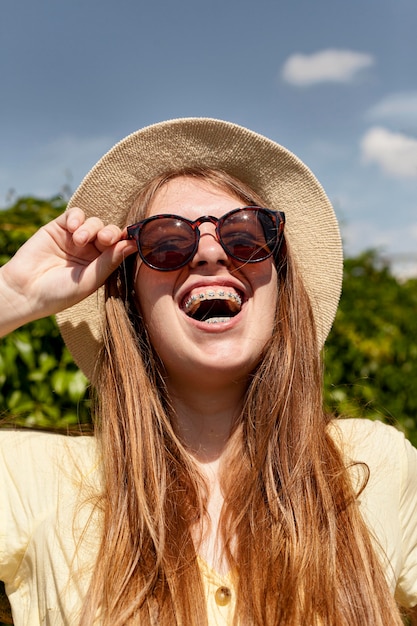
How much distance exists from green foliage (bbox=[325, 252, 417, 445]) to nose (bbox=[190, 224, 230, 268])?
189 cm

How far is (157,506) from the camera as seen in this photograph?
1.88 m

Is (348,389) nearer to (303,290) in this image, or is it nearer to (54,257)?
(303,290)

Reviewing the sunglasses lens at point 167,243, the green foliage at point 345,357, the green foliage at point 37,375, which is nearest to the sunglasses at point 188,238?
the sunglasses lens at point 167,243

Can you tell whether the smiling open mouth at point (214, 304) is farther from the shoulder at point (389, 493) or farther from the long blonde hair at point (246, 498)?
the shoulder at point (389, 493)

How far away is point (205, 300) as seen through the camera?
2.00 meters

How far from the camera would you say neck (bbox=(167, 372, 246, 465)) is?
2.12 m

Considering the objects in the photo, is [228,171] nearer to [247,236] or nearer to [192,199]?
[192,199]

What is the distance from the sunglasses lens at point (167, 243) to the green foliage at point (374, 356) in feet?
6.43

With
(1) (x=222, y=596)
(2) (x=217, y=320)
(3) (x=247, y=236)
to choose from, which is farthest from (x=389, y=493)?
(3) (x=247, y=236)

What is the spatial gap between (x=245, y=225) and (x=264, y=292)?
0.70 feet

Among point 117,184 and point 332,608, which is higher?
point 117,184

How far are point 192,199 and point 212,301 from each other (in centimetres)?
33

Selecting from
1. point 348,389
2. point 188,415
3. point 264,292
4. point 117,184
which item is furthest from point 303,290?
point 348,389

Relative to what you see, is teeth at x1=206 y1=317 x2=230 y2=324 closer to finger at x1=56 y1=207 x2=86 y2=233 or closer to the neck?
the neck
